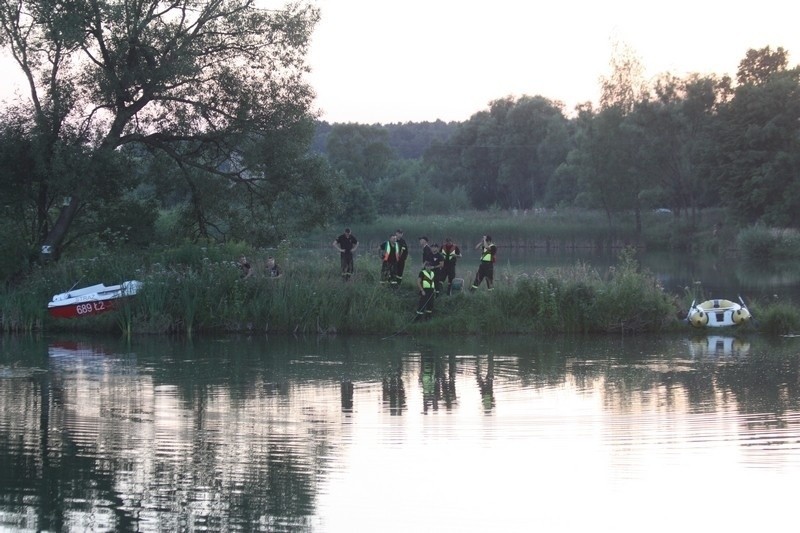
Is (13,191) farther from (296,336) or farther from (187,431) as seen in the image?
(187,431)

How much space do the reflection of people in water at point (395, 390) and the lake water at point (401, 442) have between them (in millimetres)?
52

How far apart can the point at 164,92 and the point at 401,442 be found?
2032 centimetres

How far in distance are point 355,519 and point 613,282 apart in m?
16.2

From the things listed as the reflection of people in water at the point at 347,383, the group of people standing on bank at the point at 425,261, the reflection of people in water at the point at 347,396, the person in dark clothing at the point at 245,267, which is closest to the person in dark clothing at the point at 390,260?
Result: the group of people standing on bank at the point at 425,261

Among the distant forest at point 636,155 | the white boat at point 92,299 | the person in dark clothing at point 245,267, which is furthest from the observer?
the distant forest at point 636,155

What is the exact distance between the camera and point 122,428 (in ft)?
42.6

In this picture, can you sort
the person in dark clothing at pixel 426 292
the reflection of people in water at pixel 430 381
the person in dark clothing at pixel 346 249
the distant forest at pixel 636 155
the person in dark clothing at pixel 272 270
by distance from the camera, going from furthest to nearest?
the distant forest at pixel 636 155, the person in dark clothing at pixel 346 249, the person in dark clothing at pixel 272 270, the person in dark clothing at pixel 426 292, the reflection of people in water at pixel 430 381

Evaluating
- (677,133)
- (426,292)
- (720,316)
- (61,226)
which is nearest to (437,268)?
(426,292)

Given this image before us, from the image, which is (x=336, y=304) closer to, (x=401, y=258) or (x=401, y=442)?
(x=401, y=258)

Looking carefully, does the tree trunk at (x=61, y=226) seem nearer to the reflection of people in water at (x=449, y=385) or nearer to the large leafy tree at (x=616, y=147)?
the reflection of people in water at (x=449, y=385)

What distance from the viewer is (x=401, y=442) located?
12219mm

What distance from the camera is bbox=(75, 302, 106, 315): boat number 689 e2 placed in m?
25.2

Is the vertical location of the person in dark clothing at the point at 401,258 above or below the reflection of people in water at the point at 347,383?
above

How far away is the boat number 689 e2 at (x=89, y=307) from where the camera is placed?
2516 centimetres
